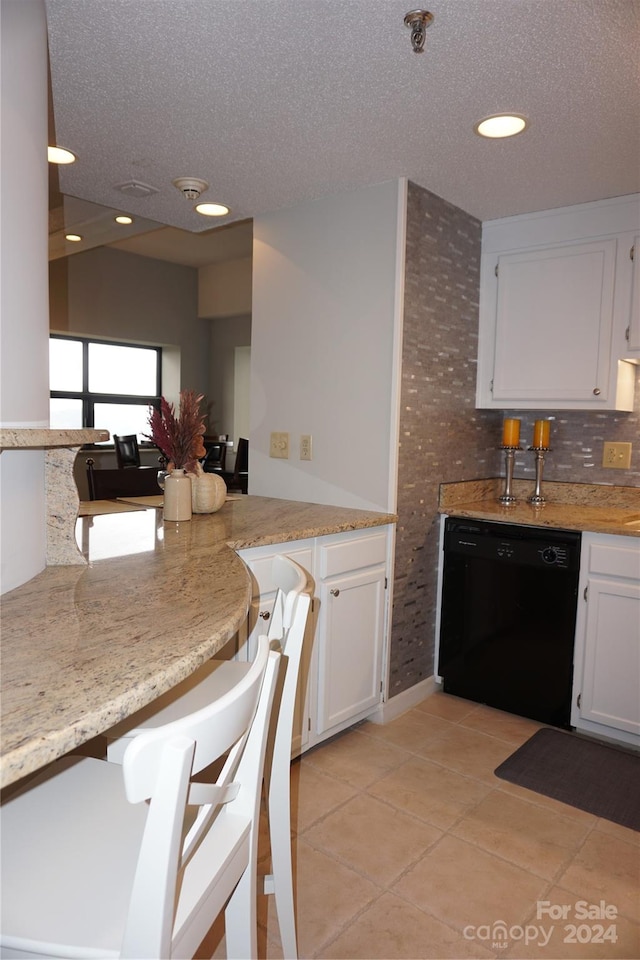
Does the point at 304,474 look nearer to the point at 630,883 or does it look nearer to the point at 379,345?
the point at 379,345

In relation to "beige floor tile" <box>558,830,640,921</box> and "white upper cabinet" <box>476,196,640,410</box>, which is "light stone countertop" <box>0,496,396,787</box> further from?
"white upper cabinet" <box>476,196,640,410</box>

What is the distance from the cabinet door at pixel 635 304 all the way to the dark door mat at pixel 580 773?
1619 millimetres

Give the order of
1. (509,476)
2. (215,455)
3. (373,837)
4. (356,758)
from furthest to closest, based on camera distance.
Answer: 1. (215,455)
2. (509,476)
3. (356,758)
4. (373,837)

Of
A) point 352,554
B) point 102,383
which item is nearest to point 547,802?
point 352,554

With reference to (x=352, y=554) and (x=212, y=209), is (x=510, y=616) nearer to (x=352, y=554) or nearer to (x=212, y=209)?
(x=352, y=554)

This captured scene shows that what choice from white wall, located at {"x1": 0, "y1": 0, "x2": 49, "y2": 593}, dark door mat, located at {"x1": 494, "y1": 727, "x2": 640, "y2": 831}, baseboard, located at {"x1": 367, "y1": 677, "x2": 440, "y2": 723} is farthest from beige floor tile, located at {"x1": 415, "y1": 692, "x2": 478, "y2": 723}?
white wall, located at {"x1": 0, "y1": 0, "x2": 49, "y2": 593}

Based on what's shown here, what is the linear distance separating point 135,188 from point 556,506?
242 cm

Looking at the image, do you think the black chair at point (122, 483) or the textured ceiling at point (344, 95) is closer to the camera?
the textured ceiling at point (344, 95)

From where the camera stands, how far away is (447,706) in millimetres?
2926

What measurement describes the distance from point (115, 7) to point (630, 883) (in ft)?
8.80

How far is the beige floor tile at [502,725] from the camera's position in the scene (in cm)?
264

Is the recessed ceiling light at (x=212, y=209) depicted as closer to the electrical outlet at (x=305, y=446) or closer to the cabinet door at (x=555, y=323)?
the electrical outlet at (x=305, y=446)

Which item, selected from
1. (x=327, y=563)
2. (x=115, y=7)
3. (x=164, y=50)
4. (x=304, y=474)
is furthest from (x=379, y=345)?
(x=115, y=7)

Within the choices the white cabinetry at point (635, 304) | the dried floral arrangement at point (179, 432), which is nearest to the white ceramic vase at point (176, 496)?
the dried floral arrangement at point (179, 432)
